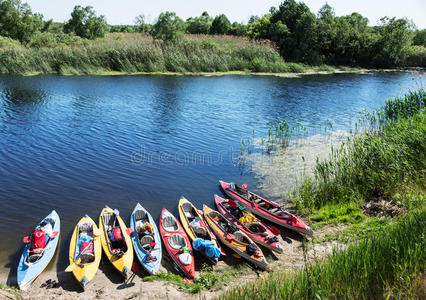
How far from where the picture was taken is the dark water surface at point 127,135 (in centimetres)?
1206

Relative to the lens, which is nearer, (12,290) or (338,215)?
(12,290)

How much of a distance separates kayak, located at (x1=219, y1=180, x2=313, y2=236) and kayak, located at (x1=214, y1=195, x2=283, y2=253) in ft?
1.63

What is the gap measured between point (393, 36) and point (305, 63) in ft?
61.8

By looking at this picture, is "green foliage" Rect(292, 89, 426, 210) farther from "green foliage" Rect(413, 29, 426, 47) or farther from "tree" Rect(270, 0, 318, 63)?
"green foliage" Rect(413, 29, 426, 47)

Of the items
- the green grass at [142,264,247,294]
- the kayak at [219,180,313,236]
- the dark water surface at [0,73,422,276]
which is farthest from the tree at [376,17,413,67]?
the green grass at [142,264,247,294]

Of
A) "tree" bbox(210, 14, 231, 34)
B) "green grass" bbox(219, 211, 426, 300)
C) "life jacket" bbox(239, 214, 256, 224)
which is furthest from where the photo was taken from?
"tree" bbox(210, 14, 231, 34)

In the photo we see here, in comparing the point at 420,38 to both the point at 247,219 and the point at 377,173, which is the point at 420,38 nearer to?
the point at 377,173

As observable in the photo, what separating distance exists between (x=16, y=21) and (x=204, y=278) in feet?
166

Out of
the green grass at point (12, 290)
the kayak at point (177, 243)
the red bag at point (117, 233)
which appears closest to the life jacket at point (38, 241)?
the green grass at point (12, 290)

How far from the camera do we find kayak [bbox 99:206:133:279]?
8625mm

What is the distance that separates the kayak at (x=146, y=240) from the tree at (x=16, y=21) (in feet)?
151

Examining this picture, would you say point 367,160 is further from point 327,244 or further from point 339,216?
point 327,244

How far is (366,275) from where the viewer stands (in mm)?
5180
